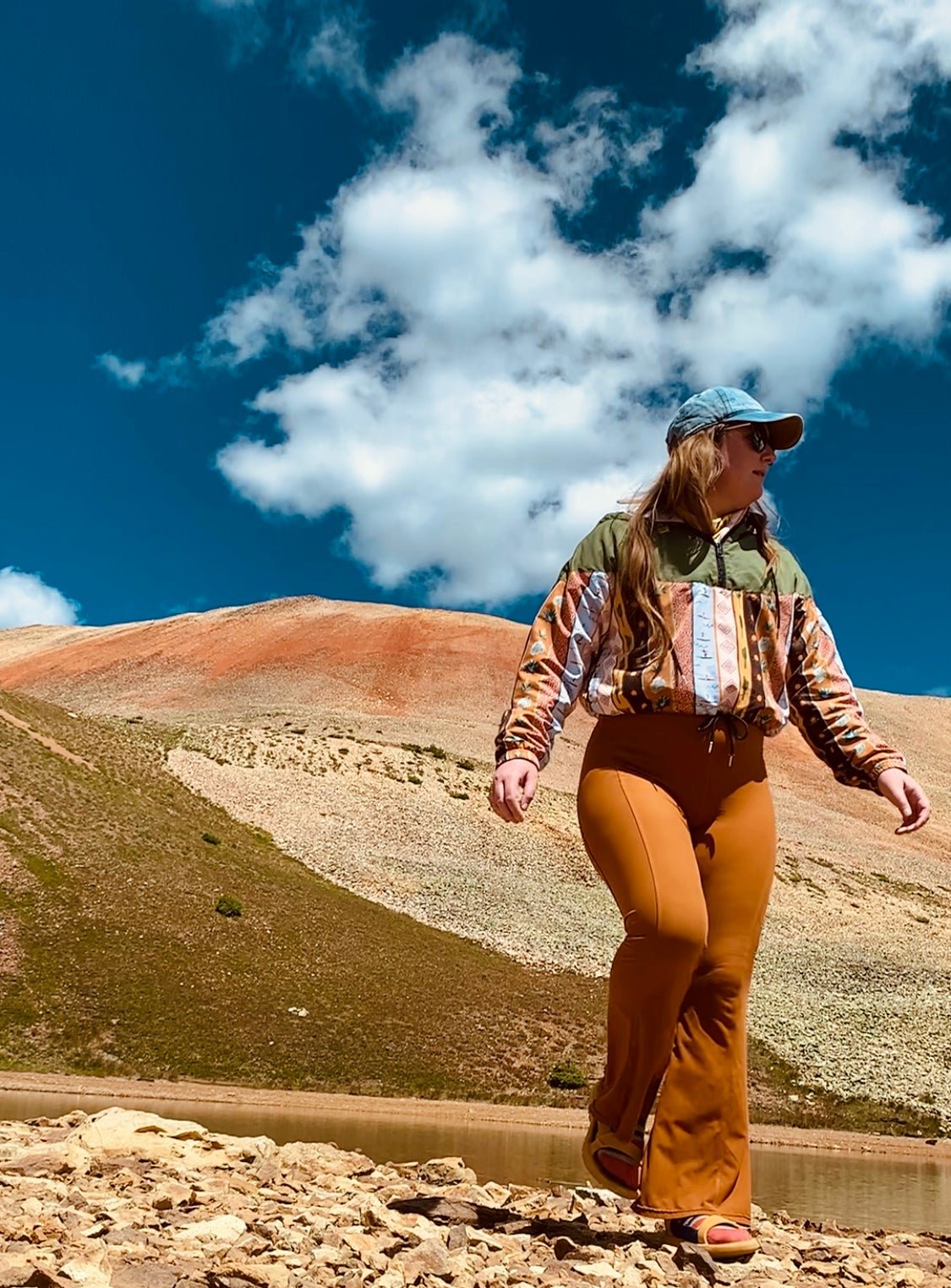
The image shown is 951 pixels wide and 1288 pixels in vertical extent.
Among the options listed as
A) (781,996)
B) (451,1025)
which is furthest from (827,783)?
(451,1025)

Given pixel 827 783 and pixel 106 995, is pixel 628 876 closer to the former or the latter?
pixel 106 995

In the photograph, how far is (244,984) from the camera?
2138 cm

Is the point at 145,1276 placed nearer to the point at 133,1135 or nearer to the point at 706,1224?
the point at 706,1224

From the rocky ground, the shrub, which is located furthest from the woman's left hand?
the shrub

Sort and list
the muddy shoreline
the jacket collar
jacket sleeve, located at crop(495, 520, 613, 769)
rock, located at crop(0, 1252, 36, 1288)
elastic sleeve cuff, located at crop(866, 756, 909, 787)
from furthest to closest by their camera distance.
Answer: the muddy shoreline → the jacket collar → elastic sleeve cuff, located at crop(866, 756, 909, 787) → jacket sleeve, located at crop(495, 520, 613, 769) → rock, located at crop(0, 1252, 36, 1288)

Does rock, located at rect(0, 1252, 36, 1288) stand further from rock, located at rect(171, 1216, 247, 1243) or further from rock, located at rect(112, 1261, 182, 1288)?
rock, located at rect(171, 1216, 247, 1243)

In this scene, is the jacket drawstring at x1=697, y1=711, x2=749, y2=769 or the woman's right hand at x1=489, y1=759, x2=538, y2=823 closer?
the woman's right hand at x1=489, y1=759, x2=538, y2=823

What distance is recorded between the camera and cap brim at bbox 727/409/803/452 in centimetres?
443

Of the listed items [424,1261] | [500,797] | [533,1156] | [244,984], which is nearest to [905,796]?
[500,797]

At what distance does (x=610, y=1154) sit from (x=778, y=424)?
284cm

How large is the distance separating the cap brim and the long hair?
0.34 feet

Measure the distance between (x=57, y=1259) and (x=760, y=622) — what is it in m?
3.14

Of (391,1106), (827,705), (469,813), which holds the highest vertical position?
(469,813)

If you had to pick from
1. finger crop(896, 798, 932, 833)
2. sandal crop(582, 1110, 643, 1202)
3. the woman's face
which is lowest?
sandal crop(582, 1110, 643, 1202)
